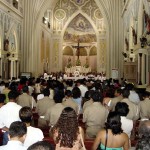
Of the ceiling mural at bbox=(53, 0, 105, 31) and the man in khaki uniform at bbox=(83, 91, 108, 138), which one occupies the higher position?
the ceiling mural at bbox=(53, 0, 105, 31)

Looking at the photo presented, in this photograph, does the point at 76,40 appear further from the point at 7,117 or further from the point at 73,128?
the point at 73,128

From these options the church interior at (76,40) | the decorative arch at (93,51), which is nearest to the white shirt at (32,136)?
the church interior at (76,40)

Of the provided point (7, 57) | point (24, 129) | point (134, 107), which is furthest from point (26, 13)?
point (24, 129)

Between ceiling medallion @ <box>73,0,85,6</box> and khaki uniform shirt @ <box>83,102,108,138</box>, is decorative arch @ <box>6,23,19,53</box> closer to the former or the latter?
ceiling medallion @ <box>73,0,85,6</box>

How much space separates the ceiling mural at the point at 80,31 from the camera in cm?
4334

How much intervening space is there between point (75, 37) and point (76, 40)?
0.46 metres

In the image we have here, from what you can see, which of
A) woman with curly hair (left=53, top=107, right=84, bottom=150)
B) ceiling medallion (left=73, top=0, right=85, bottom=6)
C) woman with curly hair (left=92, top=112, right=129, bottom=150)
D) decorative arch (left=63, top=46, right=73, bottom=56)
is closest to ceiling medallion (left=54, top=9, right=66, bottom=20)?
ceiling medallion (left=73, top=0, right=85, bottom=6)

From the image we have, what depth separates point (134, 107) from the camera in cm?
737

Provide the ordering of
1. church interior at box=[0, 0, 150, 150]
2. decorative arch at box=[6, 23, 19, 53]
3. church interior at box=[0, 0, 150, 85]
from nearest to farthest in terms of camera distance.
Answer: church interior at box=[0, 0, 150, 150] → church interior at box=[0, 0, 150, 85] → decorative arch at box=[6, 23, 19, 53]

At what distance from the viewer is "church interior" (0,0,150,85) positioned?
21422mm

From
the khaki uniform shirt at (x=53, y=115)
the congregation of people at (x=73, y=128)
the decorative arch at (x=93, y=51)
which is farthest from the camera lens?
the decorative arch at (x=93, y=51)

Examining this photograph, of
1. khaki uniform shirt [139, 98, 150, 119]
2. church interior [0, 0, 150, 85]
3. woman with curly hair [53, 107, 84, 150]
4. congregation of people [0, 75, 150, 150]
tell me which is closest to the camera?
congregation of people [0, 75, 150, 150]

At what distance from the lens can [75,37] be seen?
43906 millimetres

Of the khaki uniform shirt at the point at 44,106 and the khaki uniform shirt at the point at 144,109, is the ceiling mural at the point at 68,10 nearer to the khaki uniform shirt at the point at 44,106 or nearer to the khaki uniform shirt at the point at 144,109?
the khaki uniform shirt at the point at 44,106
